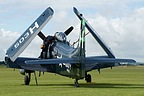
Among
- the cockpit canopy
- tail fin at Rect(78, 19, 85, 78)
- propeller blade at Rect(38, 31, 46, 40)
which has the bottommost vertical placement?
tail fin at Rect(78, 19, 85, 78)

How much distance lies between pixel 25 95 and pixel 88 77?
14569 mm

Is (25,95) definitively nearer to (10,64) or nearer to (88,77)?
(10,64)

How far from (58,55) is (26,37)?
8.92 ft

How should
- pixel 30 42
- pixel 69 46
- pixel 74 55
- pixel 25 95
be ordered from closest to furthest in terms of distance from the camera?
pixel 25 95 → pixel 74 55 → pixel 30 42 → pixel 69 46

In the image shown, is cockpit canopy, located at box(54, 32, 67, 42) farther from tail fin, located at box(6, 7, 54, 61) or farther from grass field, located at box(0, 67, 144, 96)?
grass field, located at box(0, 67, 144, 96)

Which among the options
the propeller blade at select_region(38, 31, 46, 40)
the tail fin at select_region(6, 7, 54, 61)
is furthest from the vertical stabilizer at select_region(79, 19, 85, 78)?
the propeller blade at select_region(38, 31, 46, 40)

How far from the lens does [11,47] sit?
99.4 ft

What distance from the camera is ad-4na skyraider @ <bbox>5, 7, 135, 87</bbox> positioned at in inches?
1070

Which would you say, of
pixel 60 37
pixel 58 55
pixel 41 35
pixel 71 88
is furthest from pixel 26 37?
pixel 71 88

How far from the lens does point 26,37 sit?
3022 centimetres

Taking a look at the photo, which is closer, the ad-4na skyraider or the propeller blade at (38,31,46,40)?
the ad-4na skyraider

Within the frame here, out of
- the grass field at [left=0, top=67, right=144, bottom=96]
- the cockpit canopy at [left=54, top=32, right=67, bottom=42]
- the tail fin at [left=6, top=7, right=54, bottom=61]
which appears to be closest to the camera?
the grass field at [left=0, top=67, right=144, bottom=96]

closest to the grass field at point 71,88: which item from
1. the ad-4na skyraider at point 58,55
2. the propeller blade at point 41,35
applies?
the ad-4na skyraider at point 58,55

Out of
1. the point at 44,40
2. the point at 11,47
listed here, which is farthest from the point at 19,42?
the point at 44,40
